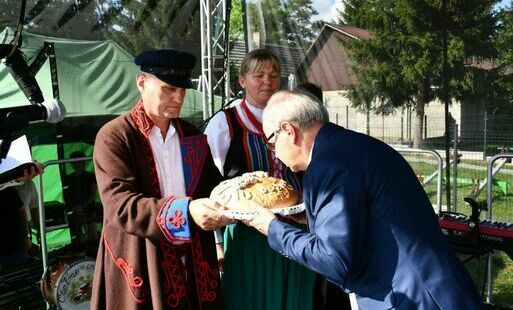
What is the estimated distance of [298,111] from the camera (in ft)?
4.99

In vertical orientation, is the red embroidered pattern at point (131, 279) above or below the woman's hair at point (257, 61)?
below

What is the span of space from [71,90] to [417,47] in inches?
142

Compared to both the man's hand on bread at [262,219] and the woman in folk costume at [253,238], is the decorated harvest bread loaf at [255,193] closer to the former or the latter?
the man's hand on bread at [262,219]

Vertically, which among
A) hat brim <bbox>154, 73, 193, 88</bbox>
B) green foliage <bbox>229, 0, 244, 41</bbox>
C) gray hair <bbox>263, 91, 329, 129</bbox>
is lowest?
gray hair <bbox>263, 91, 329, 129</bbox>

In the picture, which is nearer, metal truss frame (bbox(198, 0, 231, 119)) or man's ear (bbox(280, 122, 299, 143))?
man's ear (bbox(280, 122, 299, 143))

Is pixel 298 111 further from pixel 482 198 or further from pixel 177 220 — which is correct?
pixel 482 198

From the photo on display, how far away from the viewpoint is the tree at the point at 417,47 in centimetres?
517

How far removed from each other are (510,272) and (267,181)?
376 cm

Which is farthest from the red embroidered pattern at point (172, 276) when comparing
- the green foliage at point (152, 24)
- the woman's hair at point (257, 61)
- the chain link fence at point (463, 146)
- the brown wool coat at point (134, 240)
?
the chain link fence at point (463, 146)

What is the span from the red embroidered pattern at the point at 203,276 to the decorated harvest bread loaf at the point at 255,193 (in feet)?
0.58

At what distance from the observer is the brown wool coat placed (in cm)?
160

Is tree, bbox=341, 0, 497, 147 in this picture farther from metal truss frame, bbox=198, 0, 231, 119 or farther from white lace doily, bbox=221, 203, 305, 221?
white lace doily, bbox=221, 203, 305, 221

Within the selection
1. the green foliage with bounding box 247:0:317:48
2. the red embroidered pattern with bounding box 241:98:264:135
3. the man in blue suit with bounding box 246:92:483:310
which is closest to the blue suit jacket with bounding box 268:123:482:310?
the man in blue suit with bounding box 246:92:483:310

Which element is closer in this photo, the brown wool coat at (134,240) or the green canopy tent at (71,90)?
the brown wool coat at (134,240)
